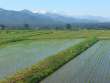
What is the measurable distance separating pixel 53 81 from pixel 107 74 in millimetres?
1781

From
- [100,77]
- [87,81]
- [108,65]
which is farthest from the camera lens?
[108,65]

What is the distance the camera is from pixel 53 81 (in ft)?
26.1

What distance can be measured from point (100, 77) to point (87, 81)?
0.70 m

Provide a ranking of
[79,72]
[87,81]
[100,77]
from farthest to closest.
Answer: [79,72]
[100,77]
[87,81]

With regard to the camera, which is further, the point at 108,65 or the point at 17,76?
the point at 108,65

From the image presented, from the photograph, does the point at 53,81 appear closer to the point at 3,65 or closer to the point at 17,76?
the point at 17,76

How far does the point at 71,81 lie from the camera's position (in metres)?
7.85

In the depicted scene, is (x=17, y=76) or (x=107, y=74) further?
(x=107, y=74)

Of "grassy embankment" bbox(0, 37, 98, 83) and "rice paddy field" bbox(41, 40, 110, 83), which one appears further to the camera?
"rice paddy field" bbox(41, 40, 110, 83)

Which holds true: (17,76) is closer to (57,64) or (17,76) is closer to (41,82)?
(41,82)

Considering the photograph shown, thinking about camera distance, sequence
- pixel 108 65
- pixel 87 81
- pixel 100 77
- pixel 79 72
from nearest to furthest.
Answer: pixel 87 81 → pixel 100 77 → pixel 79 72 → pixel 108 65

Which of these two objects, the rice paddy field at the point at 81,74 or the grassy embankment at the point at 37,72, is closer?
the grassy embankment at the point at 37,72

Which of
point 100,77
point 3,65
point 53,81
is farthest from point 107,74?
point 3,65

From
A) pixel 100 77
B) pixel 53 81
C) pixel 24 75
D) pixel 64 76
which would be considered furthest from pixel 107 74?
pixel 24 75
